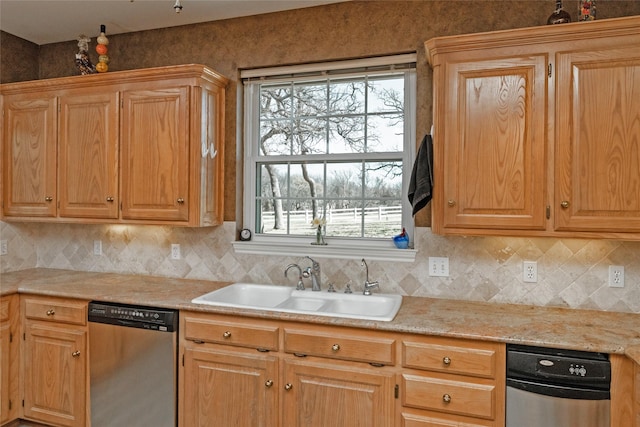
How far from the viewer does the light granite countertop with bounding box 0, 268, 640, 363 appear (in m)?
1.86

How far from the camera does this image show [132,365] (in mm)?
2479

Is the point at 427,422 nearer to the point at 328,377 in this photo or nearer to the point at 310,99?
the point at 328,377

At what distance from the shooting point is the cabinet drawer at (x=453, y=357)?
6.22 feet

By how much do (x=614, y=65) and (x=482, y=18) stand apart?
799mm

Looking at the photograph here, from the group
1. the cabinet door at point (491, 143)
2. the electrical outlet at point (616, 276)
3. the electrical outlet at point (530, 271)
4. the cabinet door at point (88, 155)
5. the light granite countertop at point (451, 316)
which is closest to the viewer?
the light granite countertop at point (451, 316)

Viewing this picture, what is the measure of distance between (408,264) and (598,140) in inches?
46.7

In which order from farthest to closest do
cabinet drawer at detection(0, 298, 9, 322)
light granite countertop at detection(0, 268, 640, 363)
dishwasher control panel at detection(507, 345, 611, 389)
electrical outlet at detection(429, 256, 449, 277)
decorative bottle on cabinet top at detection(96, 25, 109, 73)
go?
decorative bottle on cabinet top at detection(96, 25, 109, 73), cabinet drawer at detection(0, 298, 9, 322), electrical outlet at detection(429, 256, 449, 277), light granite countertop at detection(0, 268, 640, 363), dishwasher control panel at detection(507, 345, 611, 389)

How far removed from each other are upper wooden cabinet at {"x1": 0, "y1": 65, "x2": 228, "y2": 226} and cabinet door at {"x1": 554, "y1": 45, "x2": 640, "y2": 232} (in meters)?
2.05

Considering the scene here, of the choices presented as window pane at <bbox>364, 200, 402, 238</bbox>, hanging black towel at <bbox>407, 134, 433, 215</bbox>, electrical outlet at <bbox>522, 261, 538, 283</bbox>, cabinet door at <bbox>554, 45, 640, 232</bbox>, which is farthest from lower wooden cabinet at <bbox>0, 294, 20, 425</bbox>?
cabinet door at <bbox>554, 45, 640, 232</bbox>

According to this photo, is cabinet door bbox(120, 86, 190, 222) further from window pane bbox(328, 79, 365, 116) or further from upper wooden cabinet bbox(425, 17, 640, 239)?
upper wooden cabinet bbox(425, 17, 640, 239)

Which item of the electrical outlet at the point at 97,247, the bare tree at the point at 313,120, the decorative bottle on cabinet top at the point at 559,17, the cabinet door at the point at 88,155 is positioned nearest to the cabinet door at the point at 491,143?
the decorative bottle on cabinet top at the point at 559,17

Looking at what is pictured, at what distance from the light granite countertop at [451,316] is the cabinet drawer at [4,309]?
0.21ft

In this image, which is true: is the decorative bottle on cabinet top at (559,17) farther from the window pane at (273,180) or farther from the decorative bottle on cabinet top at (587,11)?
the window pane at (273,180)

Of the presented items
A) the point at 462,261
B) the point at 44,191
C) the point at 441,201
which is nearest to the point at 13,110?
the point at 44,191
